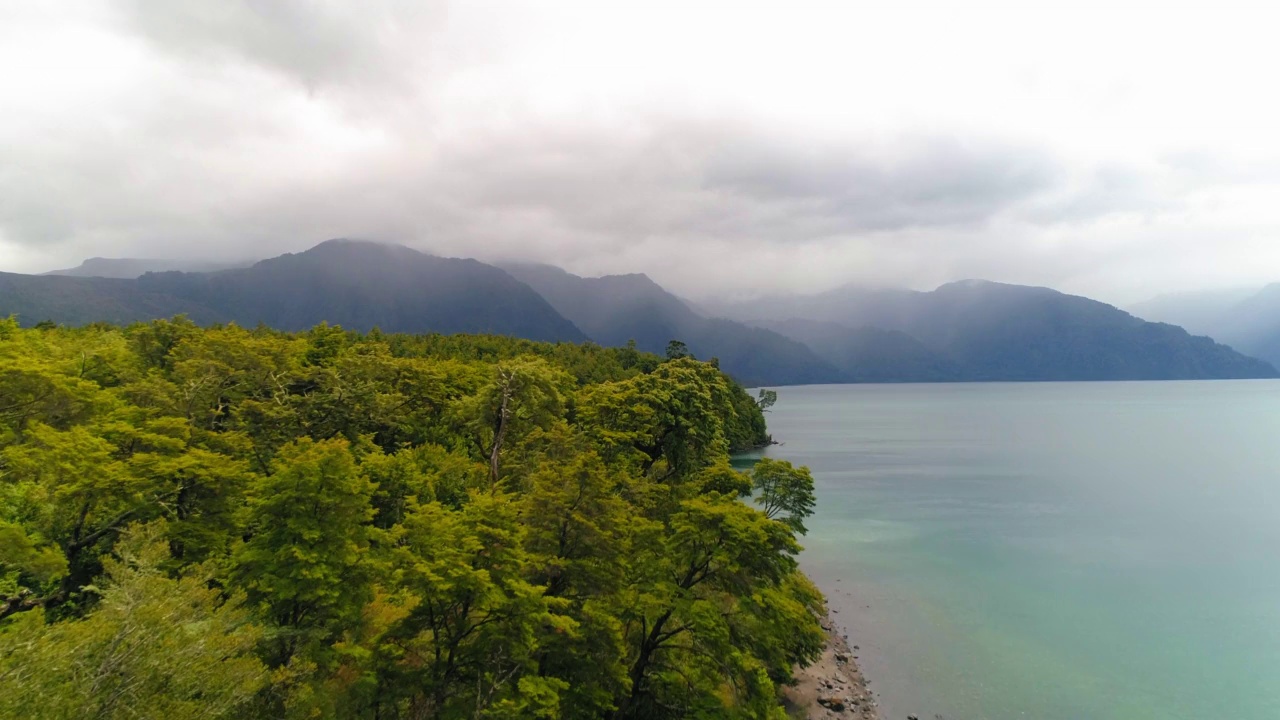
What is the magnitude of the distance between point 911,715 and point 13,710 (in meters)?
27.5

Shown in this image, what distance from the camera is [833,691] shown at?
1029 inches

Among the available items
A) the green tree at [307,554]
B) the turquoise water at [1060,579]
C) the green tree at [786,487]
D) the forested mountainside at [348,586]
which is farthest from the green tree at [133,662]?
the turquoise water at [1060,579]

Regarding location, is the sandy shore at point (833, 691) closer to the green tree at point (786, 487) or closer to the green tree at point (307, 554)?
the green tree at point (786, 487)

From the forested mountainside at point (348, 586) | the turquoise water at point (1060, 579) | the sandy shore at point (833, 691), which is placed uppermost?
the forested mountainside at point (348, 586)

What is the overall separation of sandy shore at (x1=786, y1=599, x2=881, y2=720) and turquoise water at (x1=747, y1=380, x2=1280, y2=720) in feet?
3.09

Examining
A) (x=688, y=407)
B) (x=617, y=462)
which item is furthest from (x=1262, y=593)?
(x=617, y=462)

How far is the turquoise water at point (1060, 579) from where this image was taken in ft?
85.9

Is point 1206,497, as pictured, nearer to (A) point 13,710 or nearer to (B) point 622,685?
(B) point 622,685

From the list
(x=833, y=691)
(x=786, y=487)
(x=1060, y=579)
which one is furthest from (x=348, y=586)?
(x=1060, y=579)

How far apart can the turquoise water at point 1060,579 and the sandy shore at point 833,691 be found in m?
0.94

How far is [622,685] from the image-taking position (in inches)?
627

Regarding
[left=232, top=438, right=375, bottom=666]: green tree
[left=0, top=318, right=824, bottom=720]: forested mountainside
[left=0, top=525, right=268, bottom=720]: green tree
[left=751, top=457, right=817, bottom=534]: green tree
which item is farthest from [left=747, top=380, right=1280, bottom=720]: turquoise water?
[left=0, top=525, right=268, bottom=720]: green tree

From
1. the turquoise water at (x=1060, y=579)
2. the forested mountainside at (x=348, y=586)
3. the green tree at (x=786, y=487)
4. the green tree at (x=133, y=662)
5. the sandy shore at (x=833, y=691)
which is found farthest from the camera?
the turquoise water at (x=1060, y=579)

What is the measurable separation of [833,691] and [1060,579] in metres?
23.3
